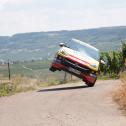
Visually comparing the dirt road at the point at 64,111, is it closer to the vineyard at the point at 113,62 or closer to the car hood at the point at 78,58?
the car hood at the point at 78,58

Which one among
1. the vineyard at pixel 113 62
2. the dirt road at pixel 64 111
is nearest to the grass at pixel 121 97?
the dirt road at pixel 64 111

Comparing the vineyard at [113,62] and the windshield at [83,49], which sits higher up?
the windshield at [83,49]

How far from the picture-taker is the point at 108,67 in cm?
4297

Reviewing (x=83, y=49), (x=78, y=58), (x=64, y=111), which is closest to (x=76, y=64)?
(x=78, y=58)

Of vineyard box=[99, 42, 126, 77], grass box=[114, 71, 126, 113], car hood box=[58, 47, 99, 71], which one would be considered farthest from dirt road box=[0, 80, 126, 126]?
vineyard box=[99, 42, 126, 77]

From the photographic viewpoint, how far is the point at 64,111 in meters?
15.6

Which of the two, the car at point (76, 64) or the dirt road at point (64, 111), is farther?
the car at point (76, 64)

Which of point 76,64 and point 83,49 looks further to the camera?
point 83,49

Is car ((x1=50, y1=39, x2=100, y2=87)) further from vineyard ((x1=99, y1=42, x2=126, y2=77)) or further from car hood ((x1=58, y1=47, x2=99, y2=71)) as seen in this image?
vineyard ((x1=99, y1=42, x2=126, y2=77))

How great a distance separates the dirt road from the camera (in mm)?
13336

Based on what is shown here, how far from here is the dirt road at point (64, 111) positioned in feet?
43.8

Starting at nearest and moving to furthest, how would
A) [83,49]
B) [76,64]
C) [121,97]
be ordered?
[121,97] → [76,64] → [83,49]

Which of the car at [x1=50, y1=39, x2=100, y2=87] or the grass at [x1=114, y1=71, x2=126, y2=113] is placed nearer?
the grass at [x1=114, y1=71, x2=126, y2=113]

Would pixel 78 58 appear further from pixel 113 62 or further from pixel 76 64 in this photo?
pixel 113 62
